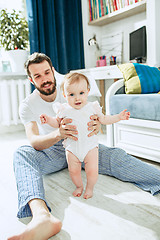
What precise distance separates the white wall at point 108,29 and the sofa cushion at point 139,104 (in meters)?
1.35

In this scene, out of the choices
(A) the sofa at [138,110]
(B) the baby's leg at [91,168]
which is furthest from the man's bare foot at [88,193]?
(A) the sofa at [138,110]

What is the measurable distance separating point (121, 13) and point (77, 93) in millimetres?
1956

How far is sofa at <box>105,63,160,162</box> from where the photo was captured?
1530mm

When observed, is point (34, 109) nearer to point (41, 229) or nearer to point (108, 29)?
point (41, 229)

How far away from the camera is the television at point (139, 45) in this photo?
2375 millimetres

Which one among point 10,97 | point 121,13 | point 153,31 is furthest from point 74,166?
point 121,13

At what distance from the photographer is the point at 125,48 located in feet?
9.58

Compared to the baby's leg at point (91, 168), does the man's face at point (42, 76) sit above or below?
above

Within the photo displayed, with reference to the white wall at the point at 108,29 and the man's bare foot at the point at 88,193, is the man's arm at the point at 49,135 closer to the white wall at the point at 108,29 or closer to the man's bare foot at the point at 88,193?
the man's bare foot at the point at 88,193

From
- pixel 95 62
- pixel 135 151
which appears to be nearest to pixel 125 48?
pixel 95 62

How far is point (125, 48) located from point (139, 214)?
7.68 feet

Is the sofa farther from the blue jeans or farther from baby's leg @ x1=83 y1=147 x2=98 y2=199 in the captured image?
baby's leg @ x1=83 y1=147 x2=98 y2=199

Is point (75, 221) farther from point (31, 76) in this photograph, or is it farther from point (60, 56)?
point (60, 56)

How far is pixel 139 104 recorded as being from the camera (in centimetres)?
160
